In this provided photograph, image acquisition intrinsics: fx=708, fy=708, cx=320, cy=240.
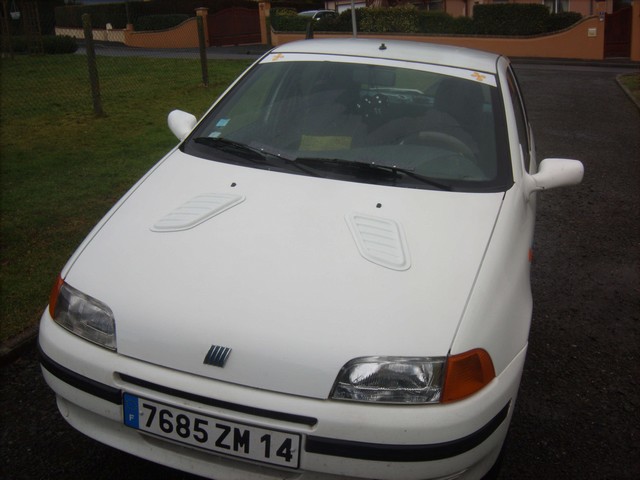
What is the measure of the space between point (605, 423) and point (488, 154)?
52.7 inches

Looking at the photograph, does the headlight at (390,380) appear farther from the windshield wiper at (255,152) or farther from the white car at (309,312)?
the windshield wiper at (255,152)

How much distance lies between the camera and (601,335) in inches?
161

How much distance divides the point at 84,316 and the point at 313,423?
3.01 feet

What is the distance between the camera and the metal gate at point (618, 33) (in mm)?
25697

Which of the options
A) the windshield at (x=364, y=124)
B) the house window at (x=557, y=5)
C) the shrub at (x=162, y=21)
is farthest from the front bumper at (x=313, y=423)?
the shrub at (x=162, y=21)

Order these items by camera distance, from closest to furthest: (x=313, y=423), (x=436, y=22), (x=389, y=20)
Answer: (x=313, y=423), (x=436, y=22), (x=389, y=20)

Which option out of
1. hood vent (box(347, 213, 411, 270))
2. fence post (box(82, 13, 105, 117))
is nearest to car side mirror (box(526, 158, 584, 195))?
hood vent (box(347, 213, 411, 270))

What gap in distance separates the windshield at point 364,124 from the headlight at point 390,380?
3.48 ft

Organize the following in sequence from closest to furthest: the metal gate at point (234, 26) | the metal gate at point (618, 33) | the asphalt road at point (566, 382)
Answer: the asphalt road at point (566, 382) → the metal gate at point (618, 33) → the metal gate at point (234, 26)

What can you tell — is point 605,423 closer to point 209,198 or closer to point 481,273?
point 481,273

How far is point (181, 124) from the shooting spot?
389cm

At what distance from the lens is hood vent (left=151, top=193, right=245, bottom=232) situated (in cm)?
276

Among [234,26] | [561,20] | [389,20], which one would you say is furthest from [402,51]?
[234,26]

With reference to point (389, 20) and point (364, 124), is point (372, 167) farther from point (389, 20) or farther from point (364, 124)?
point (389, 20)
